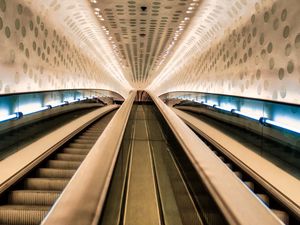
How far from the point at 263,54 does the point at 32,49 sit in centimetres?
583

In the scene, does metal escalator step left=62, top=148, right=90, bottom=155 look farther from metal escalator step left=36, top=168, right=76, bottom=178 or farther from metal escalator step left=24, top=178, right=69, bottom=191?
metal escalator step left=24, top=178, right=69, bottom=191

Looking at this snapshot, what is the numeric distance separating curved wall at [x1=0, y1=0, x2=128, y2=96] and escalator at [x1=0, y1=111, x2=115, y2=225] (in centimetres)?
208

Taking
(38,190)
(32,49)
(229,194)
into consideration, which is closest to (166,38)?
(32,49)

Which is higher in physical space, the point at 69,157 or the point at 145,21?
the point at 145,21

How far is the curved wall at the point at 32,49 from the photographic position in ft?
25.7

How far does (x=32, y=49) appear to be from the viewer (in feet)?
31.9

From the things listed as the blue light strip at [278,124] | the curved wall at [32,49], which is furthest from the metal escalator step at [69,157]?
the blue light strip at [278,124]

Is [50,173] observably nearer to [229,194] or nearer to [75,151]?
[75,151]

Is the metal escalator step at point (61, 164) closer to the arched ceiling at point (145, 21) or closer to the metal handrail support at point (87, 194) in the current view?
the metal handrail support at point (87, 194)

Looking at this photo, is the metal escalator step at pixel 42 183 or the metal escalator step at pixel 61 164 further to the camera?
the metal escalator step at pixel 61 164

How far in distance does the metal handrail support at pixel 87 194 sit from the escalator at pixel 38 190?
169 cm

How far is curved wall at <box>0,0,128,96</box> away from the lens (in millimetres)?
7820

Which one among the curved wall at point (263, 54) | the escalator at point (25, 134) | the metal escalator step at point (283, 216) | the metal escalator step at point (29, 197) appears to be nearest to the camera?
the metal escalator step at point (283, 216)

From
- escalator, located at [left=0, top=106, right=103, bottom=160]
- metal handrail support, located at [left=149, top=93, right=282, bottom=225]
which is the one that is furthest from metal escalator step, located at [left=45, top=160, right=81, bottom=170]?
metal handrail support, located at [left=149, top=93, right=282, bottom=225]
